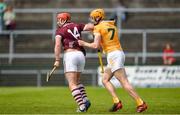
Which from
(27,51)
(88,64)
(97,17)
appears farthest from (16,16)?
(97,17)

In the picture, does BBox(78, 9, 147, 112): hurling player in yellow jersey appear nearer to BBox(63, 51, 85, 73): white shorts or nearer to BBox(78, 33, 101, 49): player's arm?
BBox(78, 33, 101, 49): player's arm

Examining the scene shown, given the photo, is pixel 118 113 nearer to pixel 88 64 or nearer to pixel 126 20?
pixel 88 64

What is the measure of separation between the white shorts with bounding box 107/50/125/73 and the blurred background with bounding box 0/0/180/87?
15396 millimetres

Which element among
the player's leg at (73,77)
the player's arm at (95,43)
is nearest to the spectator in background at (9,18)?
the player's leg at (73,77)

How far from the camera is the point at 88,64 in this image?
124 ft

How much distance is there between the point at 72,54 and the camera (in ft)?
66.2

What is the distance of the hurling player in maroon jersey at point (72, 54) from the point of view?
20.1m

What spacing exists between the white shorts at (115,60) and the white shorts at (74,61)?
681 millimetres

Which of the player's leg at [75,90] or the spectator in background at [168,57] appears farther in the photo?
the spectator in background at [168,57]

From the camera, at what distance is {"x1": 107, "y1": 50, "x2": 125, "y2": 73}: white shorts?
65.8ft

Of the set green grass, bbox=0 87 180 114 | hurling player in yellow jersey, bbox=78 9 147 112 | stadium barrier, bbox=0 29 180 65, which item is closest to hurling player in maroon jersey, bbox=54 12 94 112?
hurling player in yellow jersey, bbox=78 9 147 112

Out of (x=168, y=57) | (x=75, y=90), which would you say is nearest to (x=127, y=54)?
(x=168, y=57)

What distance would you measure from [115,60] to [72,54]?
3.44 feet

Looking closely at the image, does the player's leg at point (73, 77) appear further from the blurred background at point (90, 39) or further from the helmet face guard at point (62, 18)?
the blurred background at point (90, 39)
